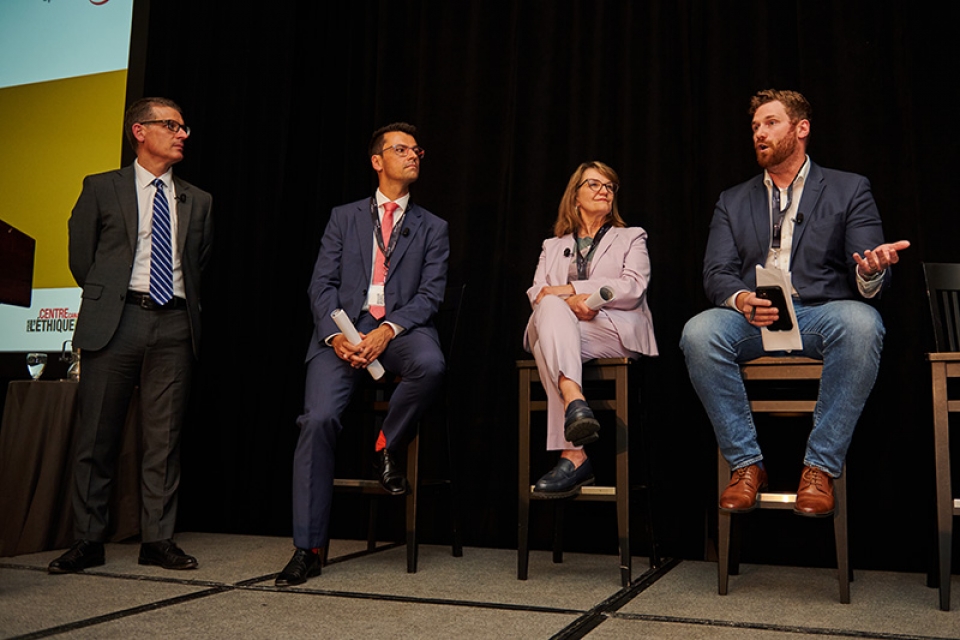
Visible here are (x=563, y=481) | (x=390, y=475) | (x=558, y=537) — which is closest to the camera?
(x=563, y=481)

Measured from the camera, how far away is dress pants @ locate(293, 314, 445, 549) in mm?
2688

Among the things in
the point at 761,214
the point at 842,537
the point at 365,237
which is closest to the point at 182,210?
the point at 365,237

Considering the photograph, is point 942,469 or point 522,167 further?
point 522,167

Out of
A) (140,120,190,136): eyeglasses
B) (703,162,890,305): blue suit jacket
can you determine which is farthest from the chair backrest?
(140,120,190,136): eyeglasses

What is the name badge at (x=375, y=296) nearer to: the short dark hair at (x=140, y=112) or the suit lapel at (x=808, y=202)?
the short dark hair at (x=140, y=112)

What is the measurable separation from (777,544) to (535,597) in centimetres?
118

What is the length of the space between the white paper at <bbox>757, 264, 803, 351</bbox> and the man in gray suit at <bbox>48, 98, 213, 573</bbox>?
1.93 m

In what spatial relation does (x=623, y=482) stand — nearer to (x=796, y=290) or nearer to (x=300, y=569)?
(x=796, y=290)

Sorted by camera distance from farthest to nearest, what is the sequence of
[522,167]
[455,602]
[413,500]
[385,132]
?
1. [522,167]
2. [385,132]
3. [413,500]
4. [455,602]

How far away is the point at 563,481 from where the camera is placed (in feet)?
8.50

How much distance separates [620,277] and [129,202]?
1.73 metres

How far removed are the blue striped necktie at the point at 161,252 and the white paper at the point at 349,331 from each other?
2.10ft

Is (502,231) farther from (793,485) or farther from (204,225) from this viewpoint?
(793,485)

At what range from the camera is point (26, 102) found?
4.25 meters
